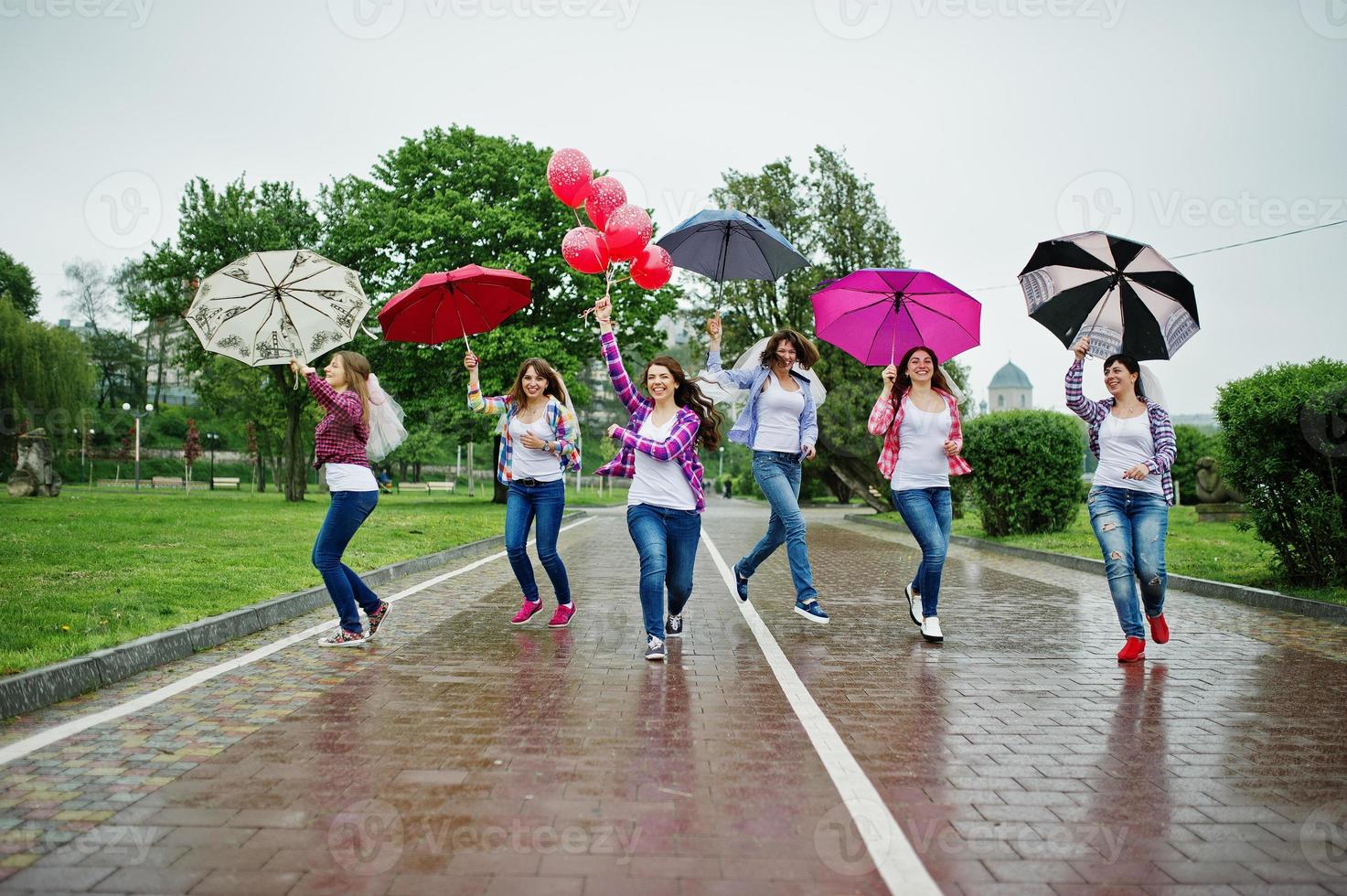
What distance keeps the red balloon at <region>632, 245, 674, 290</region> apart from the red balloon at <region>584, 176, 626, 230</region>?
54 centimetres

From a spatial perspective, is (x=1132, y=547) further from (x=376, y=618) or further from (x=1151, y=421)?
(x=376, y=618)

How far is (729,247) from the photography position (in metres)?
9.02

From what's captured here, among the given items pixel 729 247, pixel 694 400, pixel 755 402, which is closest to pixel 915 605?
pixel 755 402

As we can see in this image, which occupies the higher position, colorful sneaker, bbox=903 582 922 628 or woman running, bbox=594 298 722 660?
woman running, bbox=594 298 722 660

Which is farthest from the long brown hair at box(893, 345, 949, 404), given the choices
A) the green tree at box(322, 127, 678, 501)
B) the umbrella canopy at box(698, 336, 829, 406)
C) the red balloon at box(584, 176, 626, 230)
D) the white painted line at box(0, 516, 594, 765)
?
the green tree at box(322, 127, 678, 501)

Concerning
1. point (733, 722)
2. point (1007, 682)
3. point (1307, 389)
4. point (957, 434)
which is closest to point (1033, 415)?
point (1307, 389)

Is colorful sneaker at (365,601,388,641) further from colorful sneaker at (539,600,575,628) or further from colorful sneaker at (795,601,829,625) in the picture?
colorful sneaker at (795,601,829,625)

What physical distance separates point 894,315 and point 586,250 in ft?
9.61

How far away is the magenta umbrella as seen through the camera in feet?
26.8

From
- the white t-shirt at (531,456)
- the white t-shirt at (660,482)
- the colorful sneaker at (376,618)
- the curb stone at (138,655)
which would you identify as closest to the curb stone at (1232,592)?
the white t-shirt at (660,482)

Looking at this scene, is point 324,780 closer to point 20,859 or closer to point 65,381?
point 20,859

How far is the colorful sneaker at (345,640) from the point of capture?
22.8 ft

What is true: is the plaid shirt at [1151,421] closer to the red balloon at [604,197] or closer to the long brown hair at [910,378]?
the long brown hair at [910,378]

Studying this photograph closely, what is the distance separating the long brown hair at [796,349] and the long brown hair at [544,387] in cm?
160
